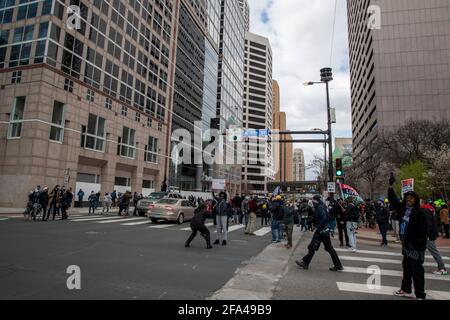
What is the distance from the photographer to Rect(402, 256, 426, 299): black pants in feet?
16.6

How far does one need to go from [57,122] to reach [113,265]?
25.6m

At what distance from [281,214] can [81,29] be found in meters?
29.8

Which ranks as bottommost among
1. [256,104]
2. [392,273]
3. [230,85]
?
[392,273]

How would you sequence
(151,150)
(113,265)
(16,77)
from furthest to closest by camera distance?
(151,150) → (16,77) → (113,265)

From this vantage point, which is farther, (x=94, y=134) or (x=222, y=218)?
(x=94, y=134)

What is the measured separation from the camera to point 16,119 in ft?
87.0

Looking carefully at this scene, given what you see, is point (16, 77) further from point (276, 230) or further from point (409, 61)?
point (409, 61)

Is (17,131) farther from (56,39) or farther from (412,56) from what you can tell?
(412,56)

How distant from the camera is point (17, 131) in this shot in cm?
2617

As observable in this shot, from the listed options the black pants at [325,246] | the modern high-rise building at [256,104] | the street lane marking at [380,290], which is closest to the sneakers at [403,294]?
the street lane marking at [380,290]

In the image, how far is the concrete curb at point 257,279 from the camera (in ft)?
16.1

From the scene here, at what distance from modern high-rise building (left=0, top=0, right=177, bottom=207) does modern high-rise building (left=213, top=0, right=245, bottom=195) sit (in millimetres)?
36277

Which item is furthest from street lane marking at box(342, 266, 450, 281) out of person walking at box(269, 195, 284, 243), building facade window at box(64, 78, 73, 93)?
building facade window at box(64, 78, 73, 93)

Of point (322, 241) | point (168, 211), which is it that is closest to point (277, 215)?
point (322, 241)
